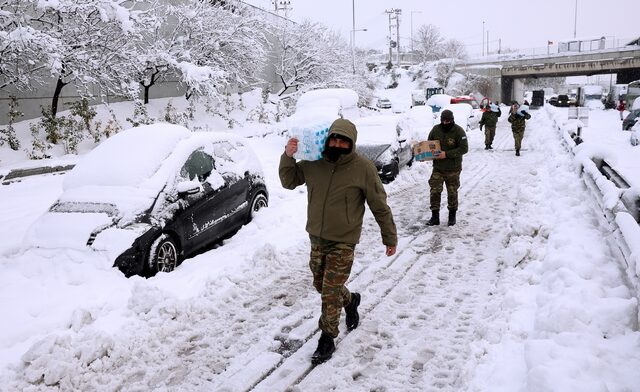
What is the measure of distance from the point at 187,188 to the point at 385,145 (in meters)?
6.69

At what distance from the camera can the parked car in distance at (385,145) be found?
11242mm

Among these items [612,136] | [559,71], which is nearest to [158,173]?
[612,136]

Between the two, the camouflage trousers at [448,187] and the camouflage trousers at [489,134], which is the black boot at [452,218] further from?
the camouflage trousers at [489,134]

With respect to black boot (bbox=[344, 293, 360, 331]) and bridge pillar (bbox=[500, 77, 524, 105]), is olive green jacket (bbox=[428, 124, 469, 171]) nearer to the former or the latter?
black boot (bbox=[344, 293, 360, 331])

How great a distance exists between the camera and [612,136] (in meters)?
21.5

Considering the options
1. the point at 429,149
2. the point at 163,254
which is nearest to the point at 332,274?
the point at 163,254

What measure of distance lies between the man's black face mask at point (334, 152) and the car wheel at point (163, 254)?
3003 millimetres

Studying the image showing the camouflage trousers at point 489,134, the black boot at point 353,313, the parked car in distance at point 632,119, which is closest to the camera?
the black boot at point 353,313

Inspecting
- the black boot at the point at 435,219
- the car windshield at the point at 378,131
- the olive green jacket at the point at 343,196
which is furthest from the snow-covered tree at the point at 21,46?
the olive green jacket at the point at 343,196

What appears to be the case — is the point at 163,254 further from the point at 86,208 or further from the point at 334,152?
the point at 334,152

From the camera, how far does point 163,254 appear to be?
581cm

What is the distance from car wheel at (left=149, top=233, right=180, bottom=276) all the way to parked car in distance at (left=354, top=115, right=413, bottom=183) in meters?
5.60

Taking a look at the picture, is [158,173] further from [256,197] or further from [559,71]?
[559,71]

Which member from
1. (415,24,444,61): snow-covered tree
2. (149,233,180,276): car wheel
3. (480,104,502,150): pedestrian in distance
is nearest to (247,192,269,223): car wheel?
(149,233,180,276): car wheel
